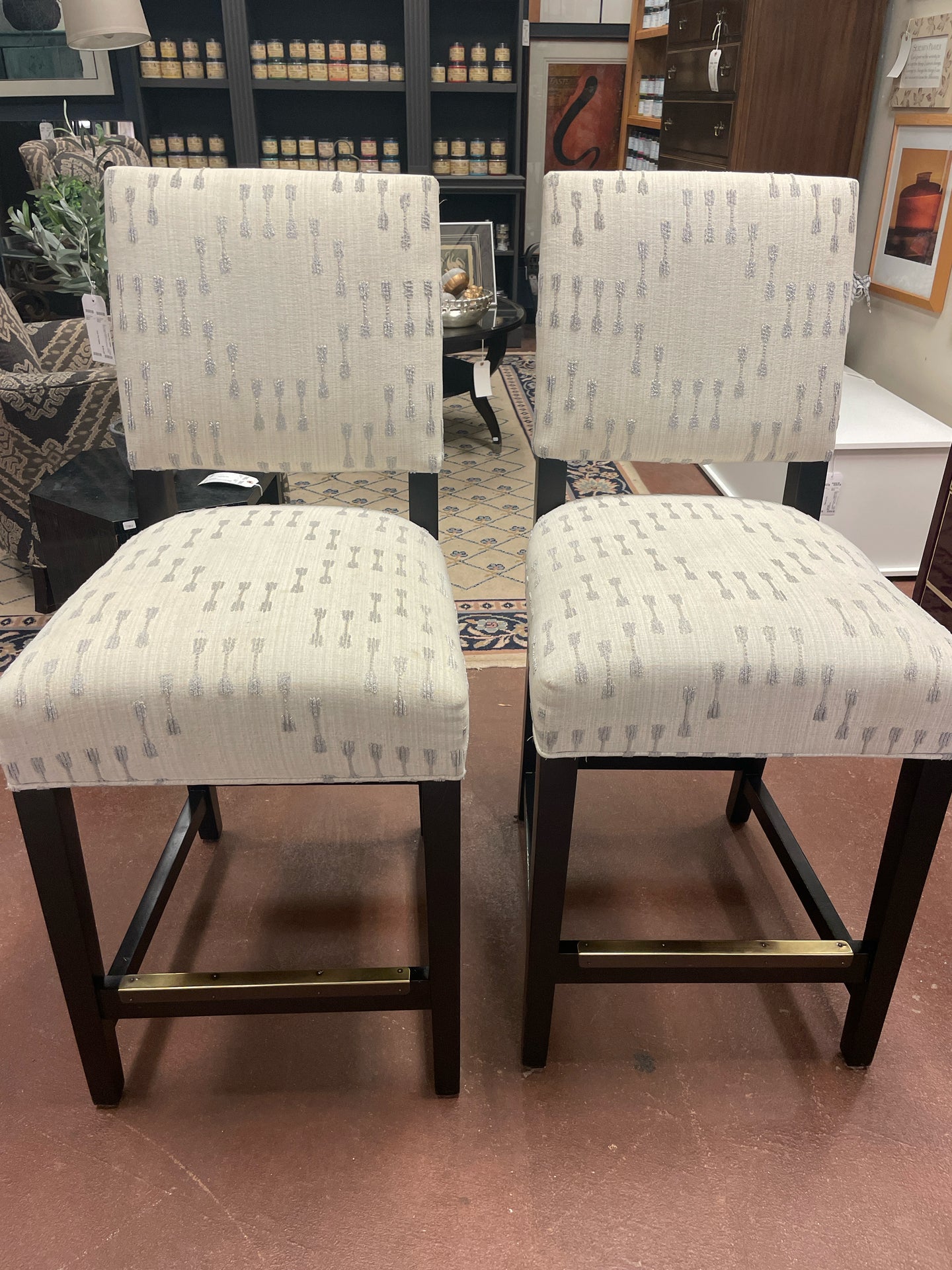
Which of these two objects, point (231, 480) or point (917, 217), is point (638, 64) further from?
point (231, 480)

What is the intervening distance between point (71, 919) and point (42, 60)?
15.1 feet

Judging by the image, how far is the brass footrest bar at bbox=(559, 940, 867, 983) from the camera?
1027 millimetres

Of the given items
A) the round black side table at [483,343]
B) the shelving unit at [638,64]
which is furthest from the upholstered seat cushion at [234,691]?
the shelving unit at [638,64]

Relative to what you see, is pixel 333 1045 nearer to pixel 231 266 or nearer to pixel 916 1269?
pixel 916 1269

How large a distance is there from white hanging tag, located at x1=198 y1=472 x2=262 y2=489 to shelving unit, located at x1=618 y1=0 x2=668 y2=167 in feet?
9.96

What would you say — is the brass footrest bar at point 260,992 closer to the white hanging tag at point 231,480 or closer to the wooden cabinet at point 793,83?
the white hanging tag at point 231,480

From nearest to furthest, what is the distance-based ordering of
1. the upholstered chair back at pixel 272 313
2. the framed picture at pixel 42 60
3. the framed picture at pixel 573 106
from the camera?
1. the upholstered chair back at pixel 272 313
2. the framed picture at pixel 42 60
3. the framed picture at pixel 573 106

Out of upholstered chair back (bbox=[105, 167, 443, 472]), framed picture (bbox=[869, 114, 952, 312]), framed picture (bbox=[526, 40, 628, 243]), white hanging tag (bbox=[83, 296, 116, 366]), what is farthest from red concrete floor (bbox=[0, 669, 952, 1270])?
framed picture (bbox=[526, 40, 628, 243])

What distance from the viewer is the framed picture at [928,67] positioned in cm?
231

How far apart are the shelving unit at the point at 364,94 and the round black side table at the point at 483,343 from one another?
5.21ft

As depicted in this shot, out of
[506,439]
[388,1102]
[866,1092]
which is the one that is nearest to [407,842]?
[388,1102]

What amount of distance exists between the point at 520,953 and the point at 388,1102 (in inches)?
10.9

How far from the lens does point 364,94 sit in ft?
14.5

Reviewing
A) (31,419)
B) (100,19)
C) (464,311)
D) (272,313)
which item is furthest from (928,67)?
(31,419)
